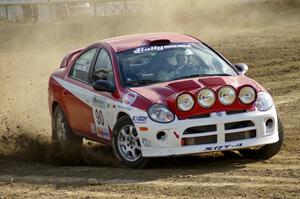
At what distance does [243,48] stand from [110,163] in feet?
42.5

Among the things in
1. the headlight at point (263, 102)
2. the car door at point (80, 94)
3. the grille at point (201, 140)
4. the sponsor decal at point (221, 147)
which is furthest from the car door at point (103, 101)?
the headlight at point (263, 102)

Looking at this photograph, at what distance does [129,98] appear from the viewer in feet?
32.9

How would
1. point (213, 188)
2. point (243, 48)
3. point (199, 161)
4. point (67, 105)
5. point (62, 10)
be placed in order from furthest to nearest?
point (62, 10)
point (243, 48)
point (67, 105)
point (199, 161)
point (213, 188)

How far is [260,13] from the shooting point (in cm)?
3039

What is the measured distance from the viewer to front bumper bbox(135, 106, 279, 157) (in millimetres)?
9539

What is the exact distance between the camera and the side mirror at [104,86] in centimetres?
1042

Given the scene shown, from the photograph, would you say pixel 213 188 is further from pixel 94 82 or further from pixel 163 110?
pixel 94 82

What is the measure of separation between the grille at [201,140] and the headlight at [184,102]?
33 centimetres

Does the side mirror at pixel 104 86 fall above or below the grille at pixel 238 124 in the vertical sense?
above

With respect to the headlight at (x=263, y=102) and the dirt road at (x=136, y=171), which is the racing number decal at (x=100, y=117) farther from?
the headlight at (x=263, y=102)

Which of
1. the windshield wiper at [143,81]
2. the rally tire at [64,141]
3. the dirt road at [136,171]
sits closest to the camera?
the dirt road at [136,171]

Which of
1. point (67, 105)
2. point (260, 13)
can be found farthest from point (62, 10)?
point (67, 105)

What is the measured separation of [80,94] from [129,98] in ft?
4.40

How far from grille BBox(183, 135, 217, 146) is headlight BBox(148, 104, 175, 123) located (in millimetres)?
286
